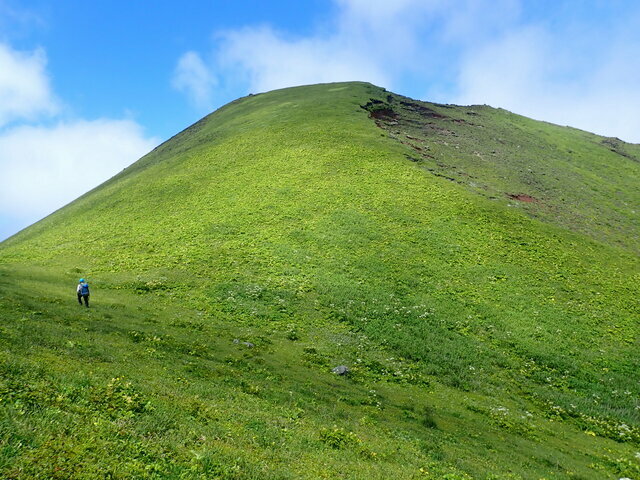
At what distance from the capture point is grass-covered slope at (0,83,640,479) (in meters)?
13.4

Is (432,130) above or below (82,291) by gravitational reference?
above

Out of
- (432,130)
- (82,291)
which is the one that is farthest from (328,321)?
(432,130)

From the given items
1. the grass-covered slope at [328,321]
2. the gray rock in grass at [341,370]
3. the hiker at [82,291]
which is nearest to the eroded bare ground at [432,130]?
the grass-covered slope at [328,321]

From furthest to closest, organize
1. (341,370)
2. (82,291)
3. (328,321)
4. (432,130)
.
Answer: (432,130)
(328,321)
(82,291)
(341,370)

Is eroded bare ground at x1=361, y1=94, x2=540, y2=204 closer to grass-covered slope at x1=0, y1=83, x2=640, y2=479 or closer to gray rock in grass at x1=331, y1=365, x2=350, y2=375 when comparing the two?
grass-covered slope at x1=0, y1=83, x2=640, y2=479

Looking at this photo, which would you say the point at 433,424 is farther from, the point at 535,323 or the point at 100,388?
the point at 535,323

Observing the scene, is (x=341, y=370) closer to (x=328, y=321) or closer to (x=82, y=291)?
(x=328, y=321)

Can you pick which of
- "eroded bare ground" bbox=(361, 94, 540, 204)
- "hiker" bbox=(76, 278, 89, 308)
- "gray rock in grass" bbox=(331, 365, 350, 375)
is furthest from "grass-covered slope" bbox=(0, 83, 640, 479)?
"eroded bare ground" bbox=(361, 94, 540, 204)

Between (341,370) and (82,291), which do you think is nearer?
(341,370)

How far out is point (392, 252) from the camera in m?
44.5

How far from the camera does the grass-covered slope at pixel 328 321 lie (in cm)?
1339

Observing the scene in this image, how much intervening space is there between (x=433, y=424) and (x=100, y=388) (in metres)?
16.1

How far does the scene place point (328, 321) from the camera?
33.9m

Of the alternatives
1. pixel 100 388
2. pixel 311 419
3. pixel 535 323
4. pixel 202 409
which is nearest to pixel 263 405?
pixel 311 419
